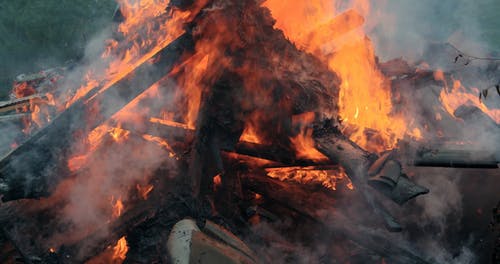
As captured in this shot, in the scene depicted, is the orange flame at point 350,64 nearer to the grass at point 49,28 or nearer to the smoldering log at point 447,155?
the smoldering log at point 447,155

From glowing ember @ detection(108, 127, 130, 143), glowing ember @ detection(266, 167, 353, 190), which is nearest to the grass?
glowing ember @ detection(108, 127, 130, 143)

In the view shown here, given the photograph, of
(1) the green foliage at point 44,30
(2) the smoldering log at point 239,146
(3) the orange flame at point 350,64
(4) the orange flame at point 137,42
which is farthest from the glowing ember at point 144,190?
(1) the green foliage at point 44,30

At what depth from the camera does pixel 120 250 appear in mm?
4984

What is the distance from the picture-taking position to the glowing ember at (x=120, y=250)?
4.93 metres

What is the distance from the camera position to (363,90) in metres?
6.79

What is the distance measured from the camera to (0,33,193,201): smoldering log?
4.66 m

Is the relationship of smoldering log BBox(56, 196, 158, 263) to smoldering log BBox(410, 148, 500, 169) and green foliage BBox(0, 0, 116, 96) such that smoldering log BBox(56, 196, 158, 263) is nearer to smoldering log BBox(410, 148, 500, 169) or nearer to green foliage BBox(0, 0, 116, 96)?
smoldering log BBox(410, 148, 500, 169)

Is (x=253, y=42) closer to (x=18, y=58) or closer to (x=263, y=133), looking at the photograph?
(x=263, y=133)

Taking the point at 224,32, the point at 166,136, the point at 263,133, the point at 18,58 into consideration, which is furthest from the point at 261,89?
the point at 18,58

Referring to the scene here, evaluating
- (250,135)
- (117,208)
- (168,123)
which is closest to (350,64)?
(250,135)

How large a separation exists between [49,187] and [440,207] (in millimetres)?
5468

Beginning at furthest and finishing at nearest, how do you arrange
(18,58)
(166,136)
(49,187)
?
(18,58)
(166,136)
(49,187)

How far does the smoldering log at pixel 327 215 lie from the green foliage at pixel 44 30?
10040 millimetres

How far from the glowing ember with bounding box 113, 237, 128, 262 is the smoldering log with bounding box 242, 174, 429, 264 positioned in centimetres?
193
